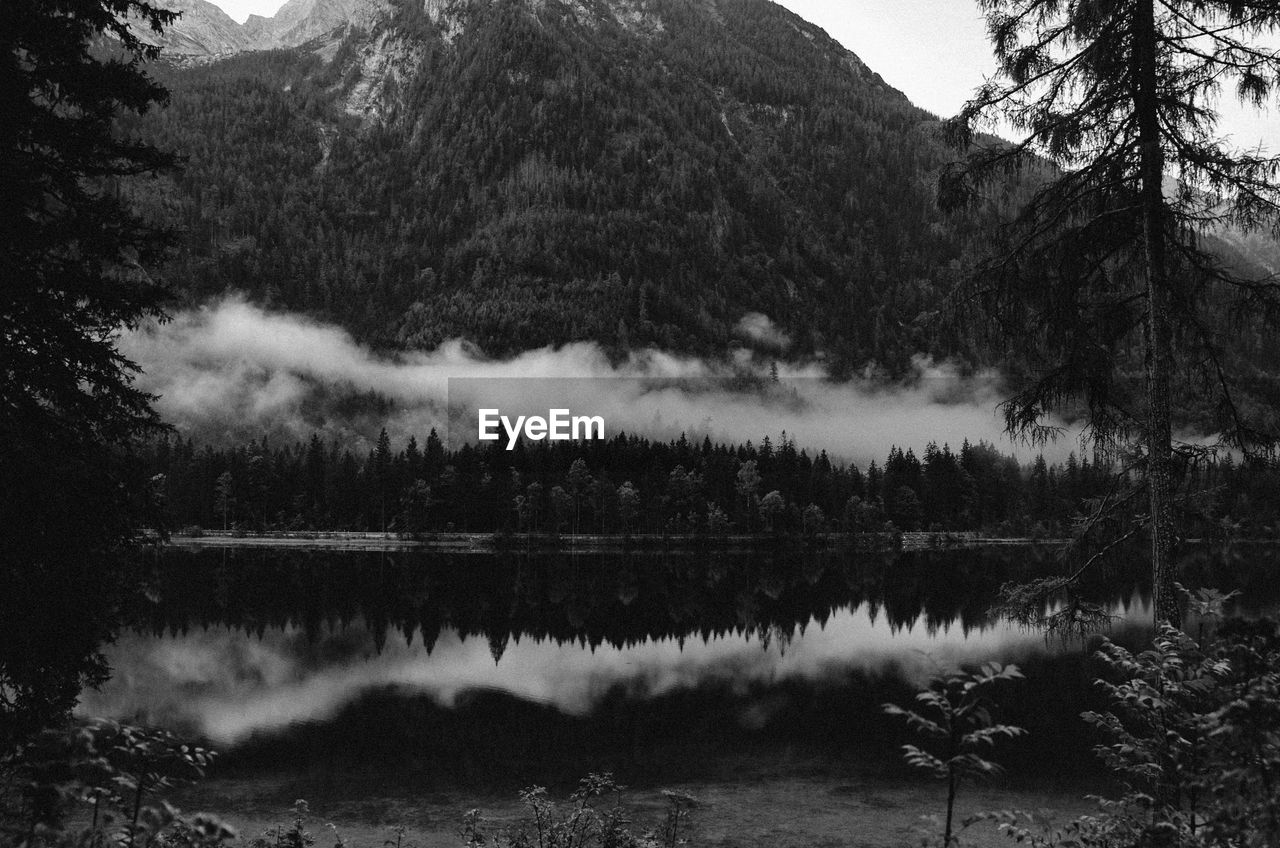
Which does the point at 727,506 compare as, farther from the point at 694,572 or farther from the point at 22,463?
the point at 22,463

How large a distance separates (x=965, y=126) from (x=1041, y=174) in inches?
124

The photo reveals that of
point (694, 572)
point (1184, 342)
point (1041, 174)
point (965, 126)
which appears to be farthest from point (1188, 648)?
point (694, 572)

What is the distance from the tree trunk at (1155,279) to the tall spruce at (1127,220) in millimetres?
23

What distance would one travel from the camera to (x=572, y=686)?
35.6m

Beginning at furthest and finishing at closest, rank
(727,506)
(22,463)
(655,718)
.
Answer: (727,506) < (655,718) < (22,463)

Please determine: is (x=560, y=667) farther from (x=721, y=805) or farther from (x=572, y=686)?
(x=721, y=805)

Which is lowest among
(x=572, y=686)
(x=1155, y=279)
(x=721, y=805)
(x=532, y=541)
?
(x=532, y=541)

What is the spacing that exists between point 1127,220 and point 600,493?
126 meters

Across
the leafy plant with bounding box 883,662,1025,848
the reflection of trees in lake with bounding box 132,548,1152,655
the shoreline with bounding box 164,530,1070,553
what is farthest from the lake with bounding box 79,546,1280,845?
the shoreline with bounding box 164,530,1070,553

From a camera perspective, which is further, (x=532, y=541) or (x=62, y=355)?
(x=532, y=541)

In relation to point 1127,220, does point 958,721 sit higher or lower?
lower

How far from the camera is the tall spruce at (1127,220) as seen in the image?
11953mm

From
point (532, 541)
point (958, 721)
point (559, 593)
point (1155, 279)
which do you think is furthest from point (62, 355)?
point (532, 541)

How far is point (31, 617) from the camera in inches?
505
